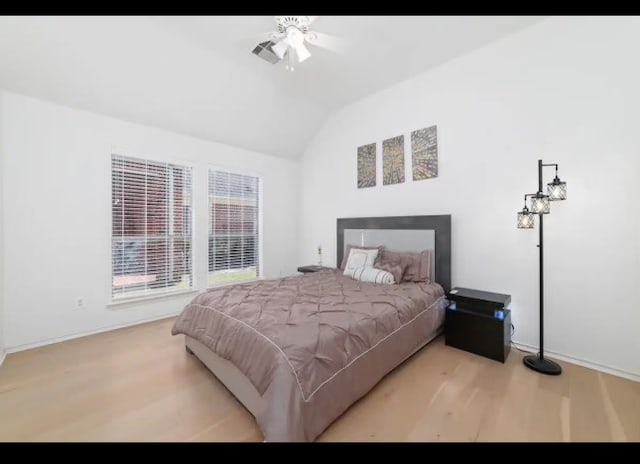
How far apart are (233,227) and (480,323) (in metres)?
3.65

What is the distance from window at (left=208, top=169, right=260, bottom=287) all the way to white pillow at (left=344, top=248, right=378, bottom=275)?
6.39 ft

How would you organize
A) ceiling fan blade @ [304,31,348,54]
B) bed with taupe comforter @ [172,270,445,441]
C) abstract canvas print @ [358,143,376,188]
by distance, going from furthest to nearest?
abstract canvas print @ [358,143,376,188], ceiling fan blade @ [304,31,348,54], bed with taupe comforter @ [172,270,445,441]

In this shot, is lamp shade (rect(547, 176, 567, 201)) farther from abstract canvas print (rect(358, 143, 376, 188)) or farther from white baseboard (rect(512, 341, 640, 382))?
abstract canvas print (rect(358, 143, 376, 188))

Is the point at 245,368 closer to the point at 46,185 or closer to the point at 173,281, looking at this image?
the point at 173,281

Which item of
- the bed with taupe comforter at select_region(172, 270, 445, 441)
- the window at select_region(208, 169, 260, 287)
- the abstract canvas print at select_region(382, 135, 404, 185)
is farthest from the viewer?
the window at select_region(208, 169, 260, 287)

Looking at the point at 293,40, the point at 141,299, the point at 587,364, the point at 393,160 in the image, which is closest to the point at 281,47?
the point at 293,40

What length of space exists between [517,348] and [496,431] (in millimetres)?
1450

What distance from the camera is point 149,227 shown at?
3.48 m

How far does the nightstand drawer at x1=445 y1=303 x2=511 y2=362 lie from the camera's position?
7.69 feet

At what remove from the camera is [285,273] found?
5.00m

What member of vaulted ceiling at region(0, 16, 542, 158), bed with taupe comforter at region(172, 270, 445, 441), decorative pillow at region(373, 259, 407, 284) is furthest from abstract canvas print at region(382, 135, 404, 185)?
bed with taupe comforter at region(172, 270, 445, 441)

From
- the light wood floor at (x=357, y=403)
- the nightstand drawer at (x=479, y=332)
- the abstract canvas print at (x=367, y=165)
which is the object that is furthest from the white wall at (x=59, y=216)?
the nightstand drawer at (x=479, y=332)

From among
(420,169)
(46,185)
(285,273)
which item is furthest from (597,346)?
(46,185)

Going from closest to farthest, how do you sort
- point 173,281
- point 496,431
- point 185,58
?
1. point 496,431
2. point 185,58
3. point 173,281
